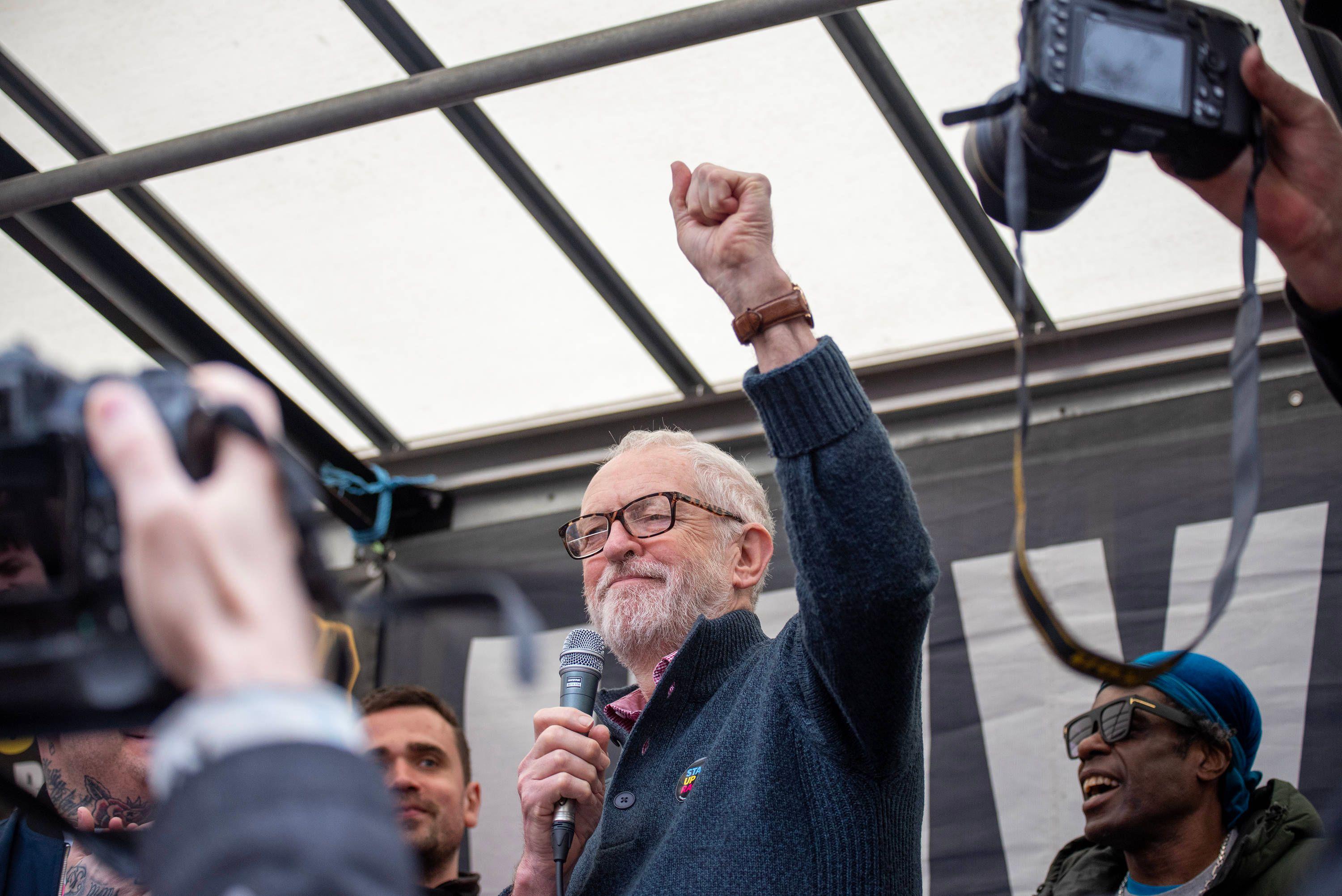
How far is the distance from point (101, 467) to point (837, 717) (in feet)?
3.37

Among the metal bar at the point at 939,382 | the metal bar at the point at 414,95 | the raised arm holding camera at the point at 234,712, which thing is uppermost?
the metal bar at the point at 414,95

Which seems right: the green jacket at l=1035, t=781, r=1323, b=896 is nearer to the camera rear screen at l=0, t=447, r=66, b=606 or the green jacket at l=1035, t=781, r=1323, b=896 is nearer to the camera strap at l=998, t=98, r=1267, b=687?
the camera strap at l=998, t=98, r=1267, b=687

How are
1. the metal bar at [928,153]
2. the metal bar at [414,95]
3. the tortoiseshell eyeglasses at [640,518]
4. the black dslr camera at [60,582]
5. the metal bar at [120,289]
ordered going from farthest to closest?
the metal bar at [120,289], the metal bar at [928,153], the metal bar at [414,95], the tortoiseshell eyeglasses at [640,518], the black dslr camera at [60,582]

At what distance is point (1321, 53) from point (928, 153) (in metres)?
0.80

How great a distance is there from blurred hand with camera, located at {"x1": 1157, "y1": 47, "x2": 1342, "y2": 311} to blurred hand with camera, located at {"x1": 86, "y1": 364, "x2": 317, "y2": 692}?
0.85 metres

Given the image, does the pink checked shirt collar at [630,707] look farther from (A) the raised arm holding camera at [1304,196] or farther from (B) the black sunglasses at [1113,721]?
(A) the raised arm holding camera at [1304,196]

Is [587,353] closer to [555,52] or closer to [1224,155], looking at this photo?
[555,52]

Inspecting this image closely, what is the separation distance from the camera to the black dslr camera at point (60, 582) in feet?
2.18

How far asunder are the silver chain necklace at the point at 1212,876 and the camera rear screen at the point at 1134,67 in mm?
1471

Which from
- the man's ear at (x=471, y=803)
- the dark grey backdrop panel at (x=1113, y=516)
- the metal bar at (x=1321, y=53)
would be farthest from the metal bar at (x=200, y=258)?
the metal bar at (x=1321, y=53)

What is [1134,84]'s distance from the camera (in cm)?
101

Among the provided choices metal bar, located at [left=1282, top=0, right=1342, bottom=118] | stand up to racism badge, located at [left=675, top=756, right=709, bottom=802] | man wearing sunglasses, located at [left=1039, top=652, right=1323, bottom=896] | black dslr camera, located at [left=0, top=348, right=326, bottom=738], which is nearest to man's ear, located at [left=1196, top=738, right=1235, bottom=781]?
man wearing sunglasses, located at [left=1039, top=652, right=1323, bottom=896]

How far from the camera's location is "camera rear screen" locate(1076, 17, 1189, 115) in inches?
39.6

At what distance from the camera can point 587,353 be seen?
3.41m
